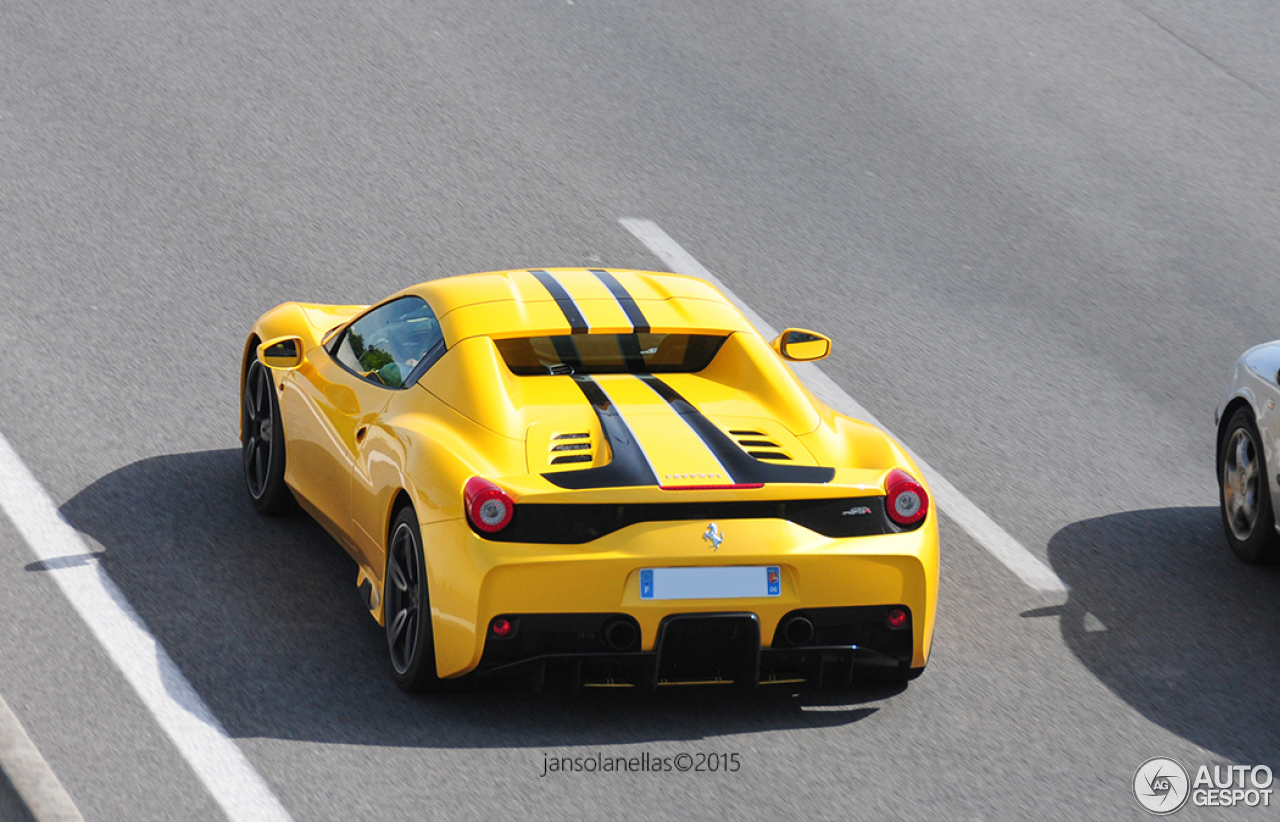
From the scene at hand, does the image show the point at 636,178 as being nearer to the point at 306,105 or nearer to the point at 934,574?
the point at 306,105

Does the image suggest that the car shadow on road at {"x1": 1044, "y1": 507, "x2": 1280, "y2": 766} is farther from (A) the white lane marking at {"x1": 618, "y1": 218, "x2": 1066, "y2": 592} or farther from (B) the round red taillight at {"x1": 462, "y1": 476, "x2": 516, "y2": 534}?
(B) the round red taillight at {"x1": 462, "y1": 476, "x2": 516, "y2": 534}

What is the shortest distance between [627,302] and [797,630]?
1.75m

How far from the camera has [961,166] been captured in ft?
41.3

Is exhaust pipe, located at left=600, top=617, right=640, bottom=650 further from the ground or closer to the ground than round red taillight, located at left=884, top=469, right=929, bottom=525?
closer to the ground

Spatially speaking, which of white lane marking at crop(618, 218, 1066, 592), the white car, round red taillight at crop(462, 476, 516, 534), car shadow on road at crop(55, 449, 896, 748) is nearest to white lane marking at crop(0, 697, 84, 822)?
car shadow on road at crop(55, 449, 896, 748)

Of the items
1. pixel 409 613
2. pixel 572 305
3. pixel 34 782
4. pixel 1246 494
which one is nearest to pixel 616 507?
pixel 409 613

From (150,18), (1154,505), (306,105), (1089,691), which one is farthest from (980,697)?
(150,18)

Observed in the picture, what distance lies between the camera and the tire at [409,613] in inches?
217

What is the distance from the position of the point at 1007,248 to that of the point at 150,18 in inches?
290

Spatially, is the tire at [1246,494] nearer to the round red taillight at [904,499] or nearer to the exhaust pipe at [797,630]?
the round red taillight at [904,499]

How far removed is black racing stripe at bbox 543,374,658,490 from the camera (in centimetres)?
531

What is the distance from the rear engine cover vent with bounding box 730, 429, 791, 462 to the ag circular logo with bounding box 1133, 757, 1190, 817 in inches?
63.3

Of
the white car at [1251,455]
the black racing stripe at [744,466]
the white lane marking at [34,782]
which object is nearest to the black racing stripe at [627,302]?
the black racing stripe at [744,466]

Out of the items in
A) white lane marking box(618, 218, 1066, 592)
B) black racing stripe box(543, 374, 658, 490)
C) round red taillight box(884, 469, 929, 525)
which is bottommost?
white lane marking box(618, 218, 1066, 592)
